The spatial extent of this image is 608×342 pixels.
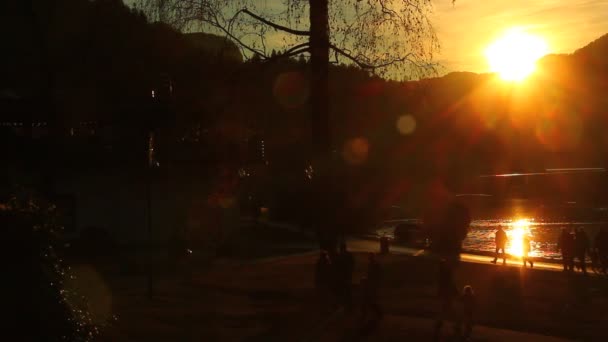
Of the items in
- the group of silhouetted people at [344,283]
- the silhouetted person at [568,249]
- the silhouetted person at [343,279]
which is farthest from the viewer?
the silhouetted person at [568,249]

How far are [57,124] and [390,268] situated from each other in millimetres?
15697

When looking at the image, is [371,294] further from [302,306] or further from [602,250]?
[602,250]

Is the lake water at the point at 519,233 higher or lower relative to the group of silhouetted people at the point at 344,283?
lower

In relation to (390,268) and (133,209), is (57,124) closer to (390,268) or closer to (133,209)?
(133,209)

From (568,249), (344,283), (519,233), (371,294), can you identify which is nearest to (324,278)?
(344,283)

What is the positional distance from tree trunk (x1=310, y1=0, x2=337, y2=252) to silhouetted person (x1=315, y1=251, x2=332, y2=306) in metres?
0.89

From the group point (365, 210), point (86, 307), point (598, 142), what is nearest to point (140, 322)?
point (86, 307)

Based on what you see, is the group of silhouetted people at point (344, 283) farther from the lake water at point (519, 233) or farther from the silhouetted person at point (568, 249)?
the lake water at point (519, 233)

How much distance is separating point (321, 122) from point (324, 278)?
294cm

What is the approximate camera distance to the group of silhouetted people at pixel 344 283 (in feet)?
40.7

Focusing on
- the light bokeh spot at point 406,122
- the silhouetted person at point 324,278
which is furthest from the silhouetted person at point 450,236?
the light bokeh spot at point 406,122

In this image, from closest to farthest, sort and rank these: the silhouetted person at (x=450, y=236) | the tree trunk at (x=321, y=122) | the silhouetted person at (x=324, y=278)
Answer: the silhouetted person at (x=450, y=236) → the silhouetted person at (x=324, y=278) → the tree trunk at (x=321, y=122)

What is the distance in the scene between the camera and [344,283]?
13734 mm

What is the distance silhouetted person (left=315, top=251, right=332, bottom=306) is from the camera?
46.3ft
